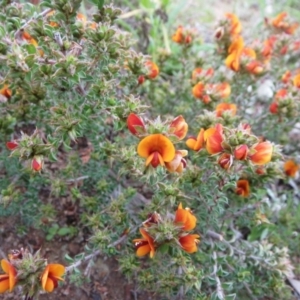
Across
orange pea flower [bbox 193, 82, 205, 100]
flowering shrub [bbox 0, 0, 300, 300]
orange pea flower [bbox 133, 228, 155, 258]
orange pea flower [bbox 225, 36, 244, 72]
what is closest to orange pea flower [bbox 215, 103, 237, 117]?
flowering shrub [bbox 0, 0, 300, 300]

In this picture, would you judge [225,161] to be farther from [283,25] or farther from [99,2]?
[283,25]

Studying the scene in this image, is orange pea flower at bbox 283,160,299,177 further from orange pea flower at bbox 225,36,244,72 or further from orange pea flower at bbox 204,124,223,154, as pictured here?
orange pea flower at bbox 204,124,223,154

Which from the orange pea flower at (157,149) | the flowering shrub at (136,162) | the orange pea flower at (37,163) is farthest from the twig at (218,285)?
the orange pea flower at (37,163)

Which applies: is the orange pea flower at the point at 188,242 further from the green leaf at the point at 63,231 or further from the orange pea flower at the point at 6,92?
the orange pea flower at the point at 6,92

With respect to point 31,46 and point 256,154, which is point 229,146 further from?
point 31,46

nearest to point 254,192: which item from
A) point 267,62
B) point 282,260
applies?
point 282,260

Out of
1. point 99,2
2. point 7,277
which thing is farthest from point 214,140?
point 7,277
